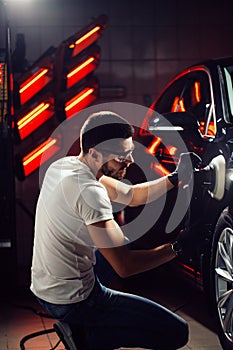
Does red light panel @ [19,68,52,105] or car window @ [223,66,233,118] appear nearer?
car window @ [223,66,233,118]

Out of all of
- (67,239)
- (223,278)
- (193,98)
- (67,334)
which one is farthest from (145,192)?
(193,98)

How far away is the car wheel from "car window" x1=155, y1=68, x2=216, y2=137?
888 millimetres

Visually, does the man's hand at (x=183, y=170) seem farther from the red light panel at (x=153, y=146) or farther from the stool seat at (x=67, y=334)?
the red light panel at (x=153, y=146)

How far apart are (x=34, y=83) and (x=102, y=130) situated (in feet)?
15.0

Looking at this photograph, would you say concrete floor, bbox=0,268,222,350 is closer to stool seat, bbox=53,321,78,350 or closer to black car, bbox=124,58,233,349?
black car, bbox=124,58,233,349

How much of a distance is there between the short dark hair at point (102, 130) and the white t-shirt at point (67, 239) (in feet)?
0.38

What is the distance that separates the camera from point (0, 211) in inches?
292

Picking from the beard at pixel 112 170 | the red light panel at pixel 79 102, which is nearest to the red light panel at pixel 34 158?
the red light panel at pixel 79 102

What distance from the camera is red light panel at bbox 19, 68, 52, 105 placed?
26.7 feet

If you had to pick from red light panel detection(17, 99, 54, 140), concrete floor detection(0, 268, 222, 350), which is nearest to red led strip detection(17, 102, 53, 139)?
red light panel detection(17, 99, 54, 140)

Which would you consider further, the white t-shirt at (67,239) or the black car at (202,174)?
the black car at (202,174)

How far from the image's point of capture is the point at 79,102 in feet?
27.7

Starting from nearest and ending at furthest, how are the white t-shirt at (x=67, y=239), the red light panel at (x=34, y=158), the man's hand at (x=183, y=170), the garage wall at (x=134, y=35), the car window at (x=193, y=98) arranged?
1. the white t-shirt at (x=67, y=239)
2. the man's hand at (x=183, y=170)
3. the car window at (x=193, y=98)
4. the red light panel at (x=34, y=158)
5. the garage wall at (x=134, y=35)

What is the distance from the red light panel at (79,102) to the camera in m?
8.44
